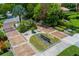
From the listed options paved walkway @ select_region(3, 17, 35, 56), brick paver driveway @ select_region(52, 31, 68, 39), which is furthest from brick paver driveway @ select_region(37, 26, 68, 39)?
paved walkway @ select_region(3, 17, 35, 56)

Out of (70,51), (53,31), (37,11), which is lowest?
(70,51)

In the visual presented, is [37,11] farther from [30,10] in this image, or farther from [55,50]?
[55,50]

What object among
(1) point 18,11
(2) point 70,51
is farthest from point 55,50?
(1) point 18,11

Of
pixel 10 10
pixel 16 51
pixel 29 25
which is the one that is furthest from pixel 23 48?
pixel 10 10

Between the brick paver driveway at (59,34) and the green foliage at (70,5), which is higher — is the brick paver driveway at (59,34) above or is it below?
below

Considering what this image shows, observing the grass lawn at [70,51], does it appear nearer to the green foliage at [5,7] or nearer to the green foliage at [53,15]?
the green foliage at [53,15]

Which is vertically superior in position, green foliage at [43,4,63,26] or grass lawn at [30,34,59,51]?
green foliage at [43,4,63,26]

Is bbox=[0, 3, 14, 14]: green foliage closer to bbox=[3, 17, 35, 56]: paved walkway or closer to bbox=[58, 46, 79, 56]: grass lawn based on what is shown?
bbox=[3, 17, 35, 56]: paved walkway

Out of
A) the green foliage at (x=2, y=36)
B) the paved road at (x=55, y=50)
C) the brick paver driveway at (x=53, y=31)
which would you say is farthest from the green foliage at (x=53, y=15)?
the green foliage at (x=2, y=36)

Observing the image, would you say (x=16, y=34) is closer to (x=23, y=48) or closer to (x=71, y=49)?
(x=23, y=48)
